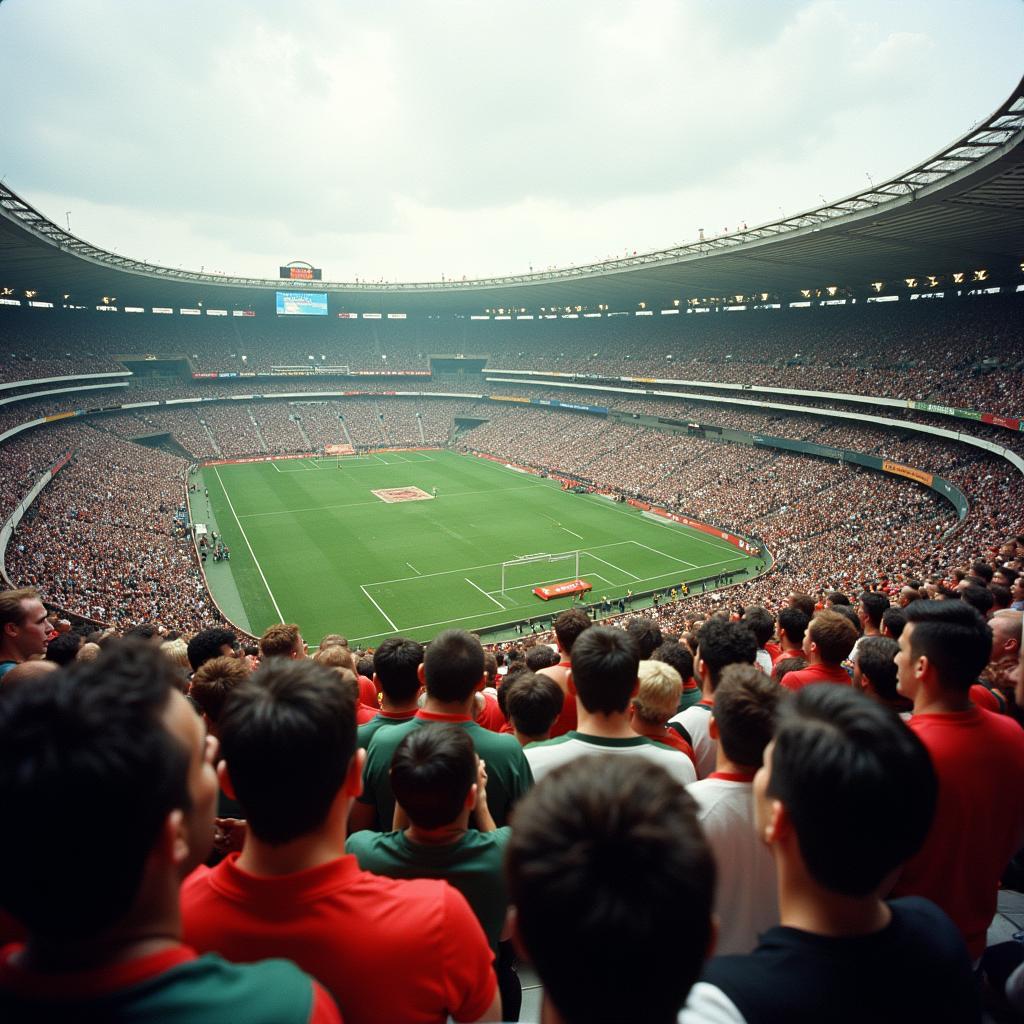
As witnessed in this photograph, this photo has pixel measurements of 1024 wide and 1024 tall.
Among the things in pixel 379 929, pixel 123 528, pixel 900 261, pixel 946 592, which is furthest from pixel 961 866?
pixel 900 261

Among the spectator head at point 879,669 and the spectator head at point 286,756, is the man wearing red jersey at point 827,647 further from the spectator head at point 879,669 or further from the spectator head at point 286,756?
the spectator head at point 286,756

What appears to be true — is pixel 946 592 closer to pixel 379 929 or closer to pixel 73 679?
pixel 379 929

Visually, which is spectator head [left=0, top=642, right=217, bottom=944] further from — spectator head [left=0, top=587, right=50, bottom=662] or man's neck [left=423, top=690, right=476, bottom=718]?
spectator head [left=0, top=587, right=50, bottom=662]

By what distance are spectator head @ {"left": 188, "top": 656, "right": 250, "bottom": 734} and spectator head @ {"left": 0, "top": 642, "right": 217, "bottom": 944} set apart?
3.60 meters

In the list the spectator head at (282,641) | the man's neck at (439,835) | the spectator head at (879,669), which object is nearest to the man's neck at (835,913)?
the man's neck at (439,835)

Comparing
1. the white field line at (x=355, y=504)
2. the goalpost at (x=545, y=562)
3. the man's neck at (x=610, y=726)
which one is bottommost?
the goalpost at (x=545, y=562)

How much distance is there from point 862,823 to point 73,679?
246cm

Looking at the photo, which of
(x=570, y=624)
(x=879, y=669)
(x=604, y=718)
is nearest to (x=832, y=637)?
(x=879, y=669)

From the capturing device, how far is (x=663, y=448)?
56.3 m

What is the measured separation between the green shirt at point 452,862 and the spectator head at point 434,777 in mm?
136

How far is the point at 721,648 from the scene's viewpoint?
19.1 feet

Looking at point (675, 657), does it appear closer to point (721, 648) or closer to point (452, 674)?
point (721, 648)

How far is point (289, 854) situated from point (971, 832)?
335 cm

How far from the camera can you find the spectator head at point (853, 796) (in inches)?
81.0
